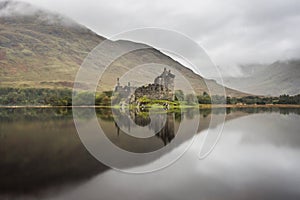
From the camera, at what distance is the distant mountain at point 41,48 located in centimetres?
9375

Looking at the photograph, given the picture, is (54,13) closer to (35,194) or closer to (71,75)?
(71,75)

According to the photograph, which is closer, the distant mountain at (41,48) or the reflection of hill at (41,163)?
the reflection of hill at (41,163)

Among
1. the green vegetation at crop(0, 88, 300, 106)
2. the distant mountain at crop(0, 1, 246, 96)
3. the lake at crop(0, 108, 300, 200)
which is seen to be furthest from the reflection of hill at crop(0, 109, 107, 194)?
the distant mountain at crop(0, 1, 246, 96)

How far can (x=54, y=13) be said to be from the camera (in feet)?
568

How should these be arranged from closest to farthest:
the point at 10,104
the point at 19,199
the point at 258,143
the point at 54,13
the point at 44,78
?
the point at 19,199
the point at 258,143
the point at 10,104
the point at 44,78
the point at 54,13

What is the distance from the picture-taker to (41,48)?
12394 cm

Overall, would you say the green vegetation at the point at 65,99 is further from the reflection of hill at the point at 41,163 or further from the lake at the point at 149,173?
the reflection of hill at the point at 41,163

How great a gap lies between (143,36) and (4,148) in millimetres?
8676

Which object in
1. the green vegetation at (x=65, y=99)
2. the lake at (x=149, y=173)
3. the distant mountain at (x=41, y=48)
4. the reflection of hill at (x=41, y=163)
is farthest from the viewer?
the distant mountain at (x=41, y=48)

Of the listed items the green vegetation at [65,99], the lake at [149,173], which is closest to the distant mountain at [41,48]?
the green vegetation at [65,99]

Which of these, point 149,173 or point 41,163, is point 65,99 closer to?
point 41,163

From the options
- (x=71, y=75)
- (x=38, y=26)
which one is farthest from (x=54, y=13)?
(x=71, y=75)

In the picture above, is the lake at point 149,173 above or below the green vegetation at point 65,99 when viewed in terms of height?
below

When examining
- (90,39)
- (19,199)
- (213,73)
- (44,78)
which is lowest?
(19,199)
